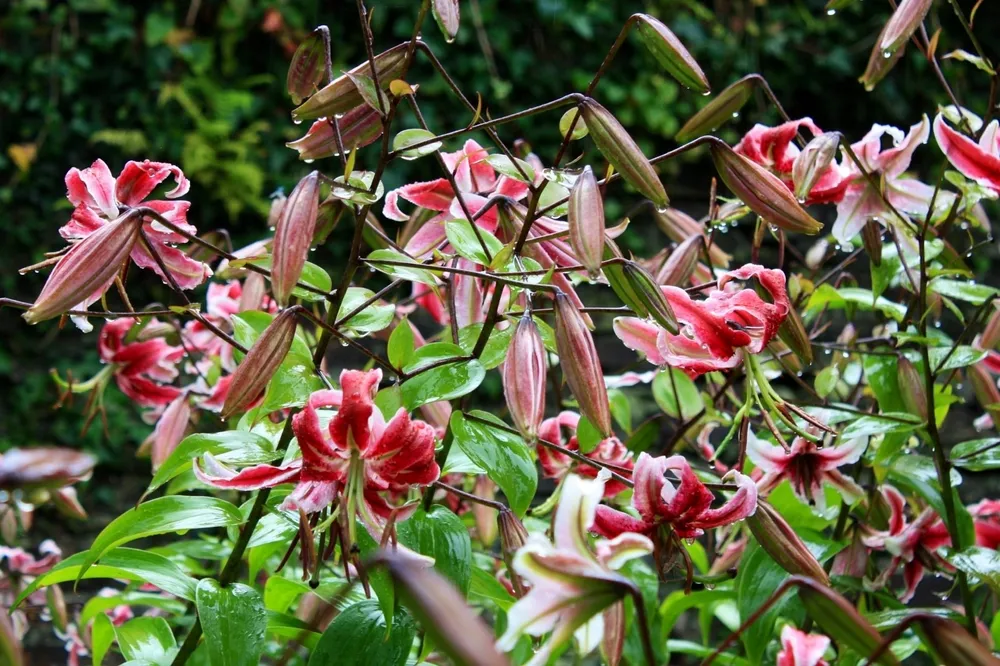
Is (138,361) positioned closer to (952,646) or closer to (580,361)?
(580,361)

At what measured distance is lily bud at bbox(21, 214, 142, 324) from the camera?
1.56 feet

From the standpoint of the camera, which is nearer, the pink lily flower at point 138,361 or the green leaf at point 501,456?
the green leaf at point 501,456

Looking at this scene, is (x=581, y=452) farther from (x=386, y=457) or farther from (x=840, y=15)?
Result: (x=840, y=15)

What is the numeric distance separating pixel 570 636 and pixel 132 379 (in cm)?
56

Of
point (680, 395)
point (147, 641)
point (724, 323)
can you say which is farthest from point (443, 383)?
point (680, 395)

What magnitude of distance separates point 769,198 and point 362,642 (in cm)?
31

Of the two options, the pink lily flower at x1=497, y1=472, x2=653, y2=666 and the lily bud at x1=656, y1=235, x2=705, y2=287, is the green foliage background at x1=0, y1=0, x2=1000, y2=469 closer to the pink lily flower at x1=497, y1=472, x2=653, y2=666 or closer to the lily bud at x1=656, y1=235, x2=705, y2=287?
the lily bud at x1=656, y1=235, x2=705, y2=287

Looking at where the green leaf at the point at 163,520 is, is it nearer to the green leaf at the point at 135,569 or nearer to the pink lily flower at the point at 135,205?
the green leaf at the point at 135,569

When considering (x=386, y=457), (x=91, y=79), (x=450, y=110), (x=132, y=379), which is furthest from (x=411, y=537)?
(x=91, y=79)

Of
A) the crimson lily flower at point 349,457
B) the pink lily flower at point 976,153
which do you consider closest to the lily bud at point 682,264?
the pink lily flower at point 976,153

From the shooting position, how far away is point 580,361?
0.48 meters

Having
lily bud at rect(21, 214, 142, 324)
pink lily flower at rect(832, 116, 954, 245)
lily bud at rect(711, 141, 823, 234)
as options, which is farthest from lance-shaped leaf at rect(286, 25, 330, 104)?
pink lily flower at rect(832, 116, 954, 245)

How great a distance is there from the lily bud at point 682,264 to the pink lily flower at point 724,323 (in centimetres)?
15

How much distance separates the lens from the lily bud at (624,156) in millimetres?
509
